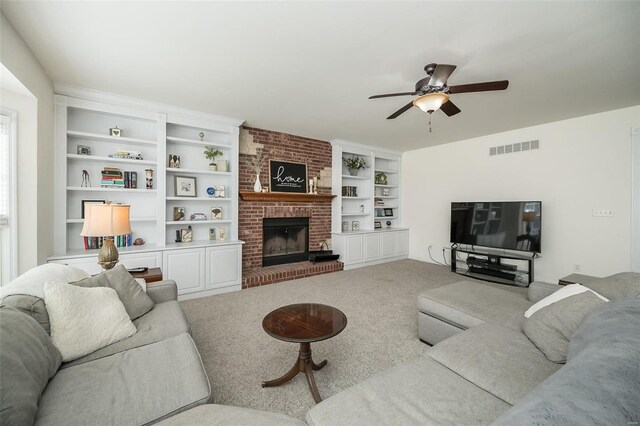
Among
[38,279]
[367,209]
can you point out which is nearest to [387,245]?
[367,209]

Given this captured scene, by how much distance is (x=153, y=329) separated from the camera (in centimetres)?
170

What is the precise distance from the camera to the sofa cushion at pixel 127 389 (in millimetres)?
991

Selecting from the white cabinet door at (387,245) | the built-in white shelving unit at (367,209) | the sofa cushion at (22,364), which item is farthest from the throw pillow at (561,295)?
the white cabinet door at (387,245)

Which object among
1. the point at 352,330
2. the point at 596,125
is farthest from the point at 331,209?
the point at 596,125

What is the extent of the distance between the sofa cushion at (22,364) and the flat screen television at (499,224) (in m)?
5.15

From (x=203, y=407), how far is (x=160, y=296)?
1.48 m

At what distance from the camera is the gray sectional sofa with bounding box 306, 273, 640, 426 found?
24.1 inches

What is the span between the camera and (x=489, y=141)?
4.71 meters

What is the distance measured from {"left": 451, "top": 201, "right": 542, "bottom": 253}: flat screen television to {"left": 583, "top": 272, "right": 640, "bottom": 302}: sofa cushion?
98.3 inches

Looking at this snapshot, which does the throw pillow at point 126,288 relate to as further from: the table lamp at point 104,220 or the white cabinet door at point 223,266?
the white cabinet door at point 223,266

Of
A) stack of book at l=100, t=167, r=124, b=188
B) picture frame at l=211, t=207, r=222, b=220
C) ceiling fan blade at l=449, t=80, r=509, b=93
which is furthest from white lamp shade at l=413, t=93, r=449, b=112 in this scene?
stack of book at l=100, t=167, r=124, b=188

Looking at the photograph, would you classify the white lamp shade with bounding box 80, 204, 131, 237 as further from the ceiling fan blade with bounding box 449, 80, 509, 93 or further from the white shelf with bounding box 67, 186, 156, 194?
the ceiling fan blade with bounding box 449, 80, 509, 93

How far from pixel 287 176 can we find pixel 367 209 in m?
2.04

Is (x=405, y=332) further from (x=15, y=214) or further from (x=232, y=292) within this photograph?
(x=15, y=214)
